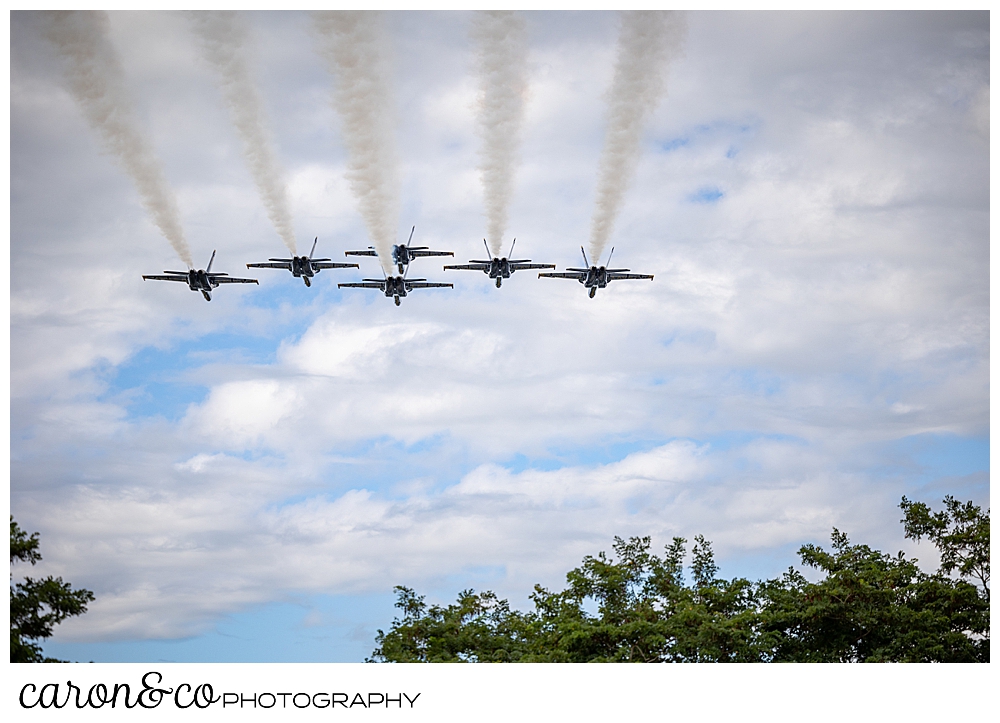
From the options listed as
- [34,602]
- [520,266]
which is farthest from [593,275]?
[34,602]

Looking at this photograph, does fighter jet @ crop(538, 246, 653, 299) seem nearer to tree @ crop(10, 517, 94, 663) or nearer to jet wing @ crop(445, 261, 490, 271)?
jet wing @ crop(445, 261, 490, 271)

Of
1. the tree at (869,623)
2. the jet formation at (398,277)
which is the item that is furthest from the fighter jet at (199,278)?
the tree at (869,623)

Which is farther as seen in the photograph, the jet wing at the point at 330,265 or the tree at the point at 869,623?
the jet wing at the point at 330,265

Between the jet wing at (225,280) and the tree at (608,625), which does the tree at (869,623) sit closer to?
the tree at (608,625)

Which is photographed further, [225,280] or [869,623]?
[225,280]

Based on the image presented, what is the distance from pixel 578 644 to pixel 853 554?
41.4 feet

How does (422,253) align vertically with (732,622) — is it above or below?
above

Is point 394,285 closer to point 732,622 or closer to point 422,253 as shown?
point 422,253

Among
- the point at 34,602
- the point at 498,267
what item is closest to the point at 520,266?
the point at 498,267

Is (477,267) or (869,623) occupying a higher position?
(477,267)

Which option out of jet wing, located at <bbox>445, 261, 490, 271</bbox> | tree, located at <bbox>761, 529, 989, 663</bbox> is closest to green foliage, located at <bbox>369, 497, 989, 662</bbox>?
tree, located at <bbox>761, 529, 989, 663</bbox>

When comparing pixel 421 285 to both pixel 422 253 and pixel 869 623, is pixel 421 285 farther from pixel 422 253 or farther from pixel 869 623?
pixel 869 623
